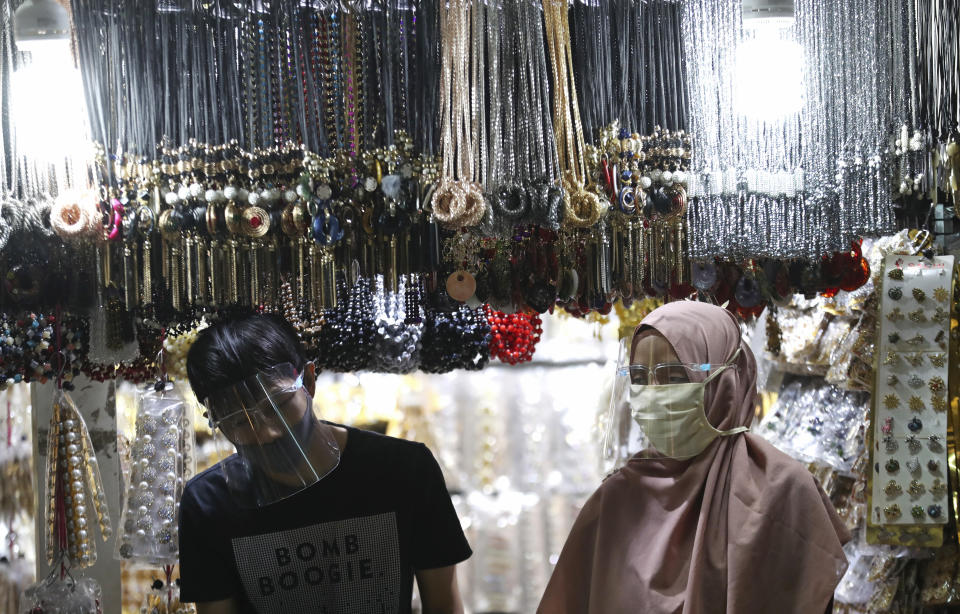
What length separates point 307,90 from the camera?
74.3 inches

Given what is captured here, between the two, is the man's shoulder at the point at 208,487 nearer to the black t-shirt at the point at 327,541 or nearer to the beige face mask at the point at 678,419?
the black t-shirt at the point at 327,541

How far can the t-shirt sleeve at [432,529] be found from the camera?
1.84 meters

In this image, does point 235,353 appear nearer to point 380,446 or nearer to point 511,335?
point 380,446

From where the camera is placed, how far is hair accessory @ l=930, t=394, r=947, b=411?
229cm

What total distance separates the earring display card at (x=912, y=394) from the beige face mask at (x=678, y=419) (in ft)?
2.12

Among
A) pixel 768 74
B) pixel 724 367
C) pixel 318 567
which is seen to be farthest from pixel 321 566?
pixel 768 74

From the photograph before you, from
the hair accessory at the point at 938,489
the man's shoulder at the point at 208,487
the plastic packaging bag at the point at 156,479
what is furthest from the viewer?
the hair accessory at the point at 938,489

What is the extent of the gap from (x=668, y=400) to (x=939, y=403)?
0.85 m

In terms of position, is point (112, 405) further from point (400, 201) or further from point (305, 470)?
point (400, 201)

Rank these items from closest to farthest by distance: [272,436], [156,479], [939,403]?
[272,436] < [156,479] < [939,403]

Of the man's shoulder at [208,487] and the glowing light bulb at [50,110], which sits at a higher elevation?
the glowing light bulb at [50,110]

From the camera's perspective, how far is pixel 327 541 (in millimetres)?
1804

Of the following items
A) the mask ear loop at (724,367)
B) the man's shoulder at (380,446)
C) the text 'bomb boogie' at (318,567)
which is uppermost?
the mask ear loop at (724,367)

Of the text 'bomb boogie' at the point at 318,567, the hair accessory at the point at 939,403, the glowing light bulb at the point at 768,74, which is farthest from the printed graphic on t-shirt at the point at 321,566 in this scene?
the hair accessory at the point at 939,403
